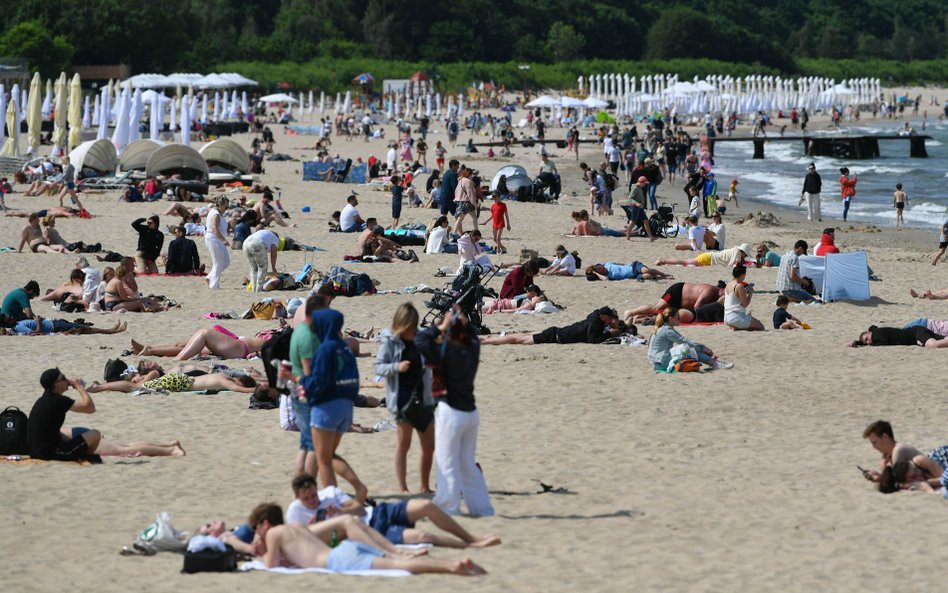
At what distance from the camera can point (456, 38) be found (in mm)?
106188

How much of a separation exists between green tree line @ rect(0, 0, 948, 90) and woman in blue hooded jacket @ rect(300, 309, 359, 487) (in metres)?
63.5

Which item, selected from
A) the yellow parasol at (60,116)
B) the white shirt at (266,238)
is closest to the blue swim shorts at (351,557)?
the white shirt at (266,238)

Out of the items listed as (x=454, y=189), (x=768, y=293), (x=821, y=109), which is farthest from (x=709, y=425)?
(x=821, y=109)

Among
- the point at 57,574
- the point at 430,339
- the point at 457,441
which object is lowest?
the point at 57,574

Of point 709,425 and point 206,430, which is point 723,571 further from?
point 206,430

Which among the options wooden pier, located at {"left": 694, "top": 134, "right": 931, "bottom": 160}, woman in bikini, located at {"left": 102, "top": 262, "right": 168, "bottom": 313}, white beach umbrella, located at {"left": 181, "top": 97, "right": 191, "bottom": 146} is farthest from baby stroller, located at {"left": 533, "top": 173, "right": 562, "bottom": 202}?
wooden pier, located at {"left": 694, "top": 134, "right": 931, "bottom": 160}

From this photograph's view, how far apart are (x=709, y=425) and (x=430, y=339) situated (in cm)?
373

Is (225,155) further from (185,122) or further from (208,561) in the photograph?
(208,561)

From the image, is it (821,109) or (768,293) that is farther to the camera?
(821,109)

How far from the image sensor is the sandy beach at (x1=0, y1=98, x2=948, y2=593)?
7805 mm

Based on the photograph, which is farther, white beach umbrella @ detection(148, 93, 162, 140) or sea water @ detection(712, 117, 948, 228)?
white beach umbrella @ detection(148, 93, 162, 140)

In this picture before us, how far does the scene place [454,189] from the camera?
24859mm

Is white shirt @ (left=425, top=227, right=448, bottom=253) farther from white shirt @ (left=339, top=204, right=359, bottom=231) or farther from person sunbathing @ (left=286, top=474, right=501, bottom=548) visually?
person sunbathing @ (left=286, top=474, right=501, bottom=548)

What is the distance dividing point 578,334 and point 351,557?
7.41 metres
